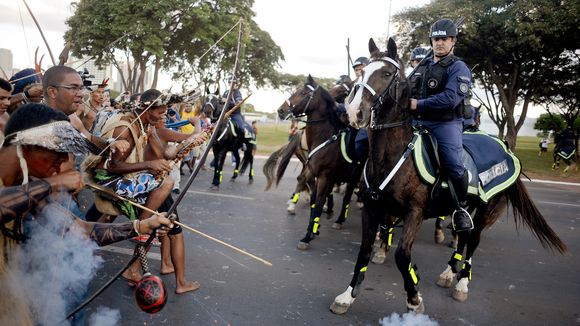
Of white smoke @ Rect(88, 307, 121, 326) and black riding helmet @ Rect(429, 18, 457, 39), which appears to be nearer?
white smoke @ Rect(88, 307, 121, 326)

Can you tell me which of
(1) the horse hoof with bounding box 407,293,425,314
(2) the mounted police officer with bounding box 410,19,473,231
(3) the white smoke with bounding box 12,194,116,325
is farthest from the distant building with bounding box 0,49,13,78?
(1) the horse hoof with bounding box 407,293,425,314

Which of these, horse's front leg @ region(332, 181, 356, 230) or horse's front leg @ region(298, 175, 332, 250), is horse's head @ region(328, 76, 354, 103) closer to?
horse's front leg @ region(332, 181, 356, 230)

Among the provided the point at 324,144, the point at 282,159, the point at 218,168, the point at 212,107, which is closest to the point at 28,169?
the point at 324,144

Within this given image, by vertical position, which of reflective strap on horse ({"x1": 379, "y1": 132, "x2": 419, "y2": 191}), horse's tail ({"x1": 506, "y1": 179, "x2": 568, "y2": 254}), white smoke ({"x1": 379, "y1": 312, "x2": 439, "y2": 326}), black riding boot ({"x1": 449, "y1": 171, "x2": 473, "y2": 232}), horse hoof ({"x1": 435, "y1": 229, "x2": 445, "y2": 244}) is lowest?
horse hoof ({"x1": 435, "y1": 229, "x2": 445, "y2": 244})

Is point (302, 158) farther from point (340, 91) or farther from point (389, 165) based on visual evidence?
Answer: point (389, 165)

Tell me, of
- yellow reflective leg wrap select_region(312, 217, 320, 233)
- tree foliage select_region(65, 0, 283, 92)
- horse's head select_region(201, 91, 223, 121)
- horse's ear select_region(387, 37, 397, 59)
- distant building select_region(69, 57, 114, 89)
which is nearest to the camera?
horse's ear select_region(387, 37, 397, 59)

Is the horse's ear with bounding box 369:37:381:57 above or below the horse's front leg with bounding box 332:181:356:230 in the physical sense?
above

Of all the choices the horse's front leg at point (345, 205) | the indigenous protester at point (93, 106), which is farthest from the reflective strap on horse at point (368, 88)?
the indigenous protester at point (93, 106)

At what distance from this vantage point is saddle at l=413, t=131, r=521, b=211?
3969 millimetres

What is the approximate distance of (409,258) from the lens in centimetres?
374

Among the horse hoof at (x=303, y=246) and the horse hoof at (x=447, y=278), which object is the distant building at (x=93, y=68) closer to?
the horse hoof at (x=303, y=246)

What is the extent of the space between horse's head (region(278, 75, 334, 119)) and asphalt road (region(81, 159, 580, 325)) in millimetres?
1883

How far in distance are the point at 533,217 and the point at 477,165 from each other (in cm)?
120

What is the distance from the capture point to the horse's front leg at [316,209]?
5828mm
